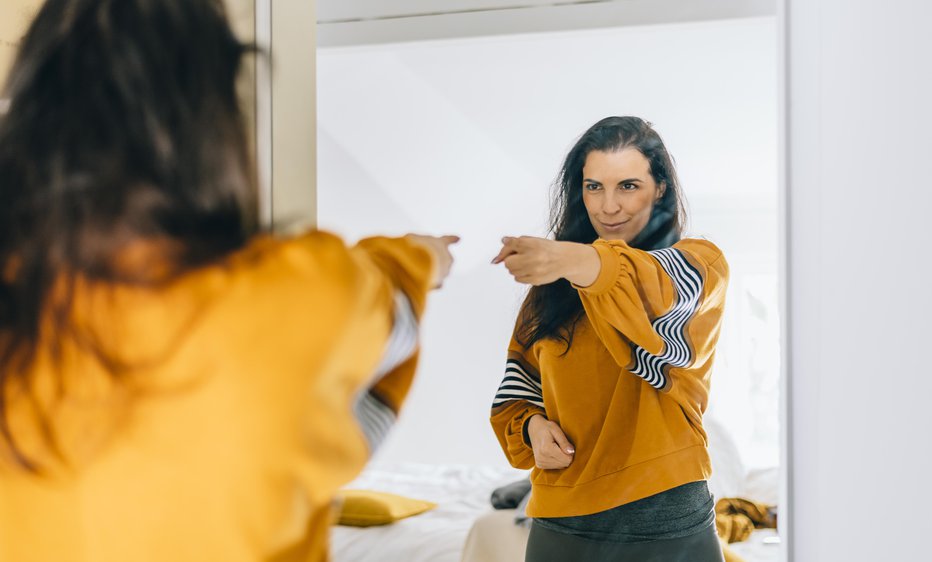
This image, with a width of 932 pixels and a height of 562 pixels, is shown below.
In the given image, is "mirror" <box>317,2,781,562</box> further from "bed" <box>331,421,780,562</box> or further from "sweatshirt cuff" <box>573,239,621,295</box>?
"sweatshirt cuff" <box>573,239,621,295</box>

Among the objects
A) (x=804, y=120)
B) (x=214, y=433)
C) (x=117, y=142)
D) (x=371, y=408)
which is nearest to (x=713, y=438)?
(x=804, y=120)

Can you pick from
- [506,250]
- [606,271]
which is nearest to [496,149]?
[506,250]

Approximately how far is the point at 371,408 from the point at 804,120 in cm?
69

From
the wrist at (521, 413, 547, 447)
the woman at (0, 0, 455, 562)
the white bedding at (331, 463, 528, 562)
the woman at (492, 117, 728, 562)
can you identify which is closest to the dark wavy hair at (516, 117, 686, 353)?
the woman at (492, 117, 728, 562)

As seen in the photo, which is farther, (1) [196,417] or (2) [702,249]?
(2) [702,249]

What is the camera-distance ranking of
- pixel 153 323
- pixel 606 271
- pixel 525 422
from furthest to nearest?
pixel 525 422, pixel 606 271, pixel 153 323

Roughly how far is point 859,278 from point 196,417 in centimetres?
78

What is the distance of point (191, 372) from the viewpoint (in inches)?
22.5

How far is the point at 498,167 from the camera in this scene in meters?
1.06

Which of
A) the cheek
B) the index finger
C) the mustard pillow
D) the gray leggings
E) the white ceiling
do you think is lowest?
the gray leggings

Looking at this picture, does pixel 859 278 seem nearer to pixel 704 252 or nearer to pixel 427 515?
pixel 704 252

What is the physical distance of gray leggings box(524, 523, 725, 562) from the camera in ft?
3.28

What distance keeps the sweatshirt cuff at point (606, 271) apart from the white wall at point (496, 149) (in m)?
0.12

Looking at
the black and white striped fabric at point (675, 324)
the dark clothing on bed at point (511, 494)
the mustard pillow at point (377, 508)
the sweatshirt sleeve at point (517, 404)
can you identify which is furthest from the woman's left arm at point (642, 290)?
the mustard pillow at point (377, 508)
